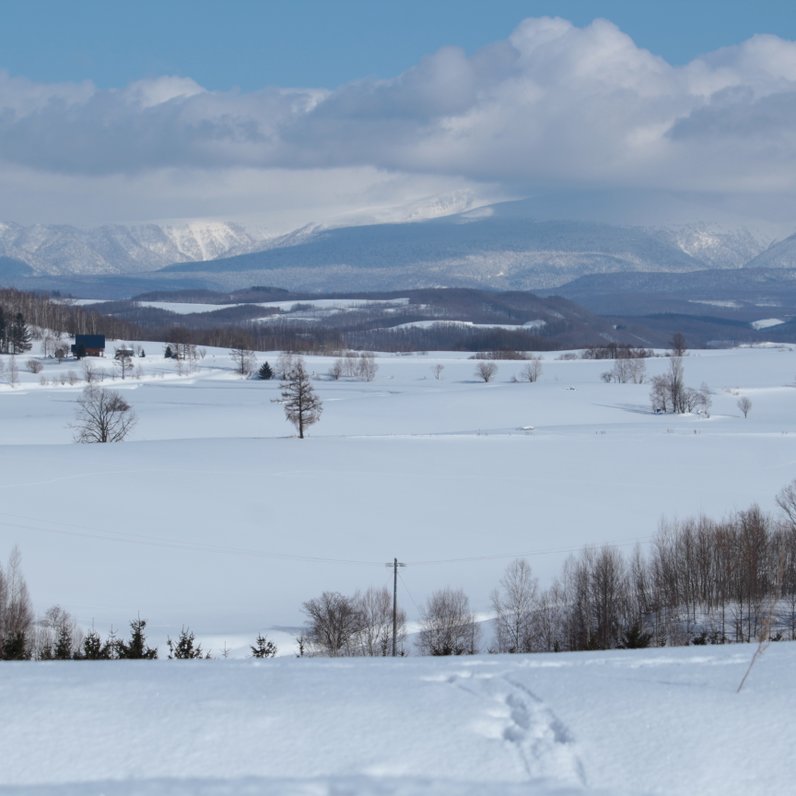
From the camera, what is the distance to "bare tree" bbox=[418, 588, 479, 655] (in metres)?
27.1

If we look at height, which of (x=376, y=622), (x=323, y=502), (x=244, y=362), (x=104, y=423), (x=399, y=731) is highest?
(x=244, y=362)

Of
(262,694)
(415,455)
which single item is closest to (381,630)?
(262,694)

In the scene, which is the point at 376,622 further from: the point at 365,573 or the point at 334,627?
the point at 365,573

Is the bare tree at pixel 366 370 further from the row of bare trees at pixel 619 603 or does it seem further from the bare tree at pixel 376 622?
the bare tree at pixel 376 622

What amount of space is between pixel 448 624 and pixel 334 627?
375 centimetres

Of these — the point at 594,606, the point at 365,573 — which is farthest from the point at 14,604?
the point at 594,606

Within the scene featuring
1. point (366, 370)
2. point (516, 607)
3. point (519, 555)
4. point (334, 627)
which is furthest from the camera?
point (366, 370)

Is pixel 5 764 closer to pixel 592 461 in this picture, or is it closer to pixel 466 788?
pixel 466 788

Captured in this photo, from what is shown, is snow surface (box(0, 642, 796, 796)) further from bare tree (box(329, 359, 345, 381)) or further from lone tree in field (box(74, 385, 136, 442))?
bare tree (box(329, 359, 345, 381))

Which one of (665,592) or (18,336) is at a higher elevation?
(18,336)

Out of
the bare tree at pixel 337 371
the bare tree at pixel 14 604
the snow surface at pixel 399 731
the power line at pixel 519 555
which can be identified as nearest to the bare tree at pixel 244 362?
the bare tree at pixel 337 371

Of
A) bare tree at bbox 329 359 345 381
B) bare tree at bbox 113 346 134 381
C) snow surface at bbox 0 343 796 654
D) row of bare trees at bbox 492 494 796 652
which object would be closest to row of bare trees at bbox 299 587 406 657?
snow surface at bbox 0 343 796 654

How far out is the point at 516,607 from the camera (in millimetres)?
31906

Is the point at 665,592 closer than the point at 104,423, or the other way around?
the point at 665,592
